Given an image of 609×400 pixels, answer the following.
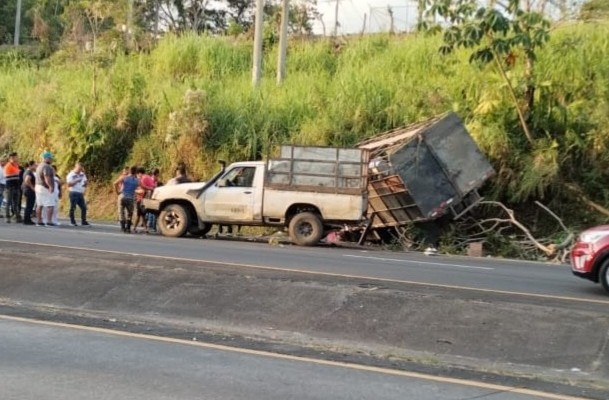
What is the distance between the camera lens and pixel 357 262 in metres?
14.0

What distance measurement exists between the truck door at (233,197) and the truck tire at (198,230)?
0.53m

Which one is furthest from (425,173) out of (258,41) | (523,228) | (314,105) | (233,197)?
(258,41)

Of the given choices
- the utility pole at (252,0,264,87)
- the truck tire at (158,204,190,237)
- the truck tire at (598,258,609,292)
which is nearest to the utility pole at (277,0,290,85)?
the utility pole at (252,0,264,87)

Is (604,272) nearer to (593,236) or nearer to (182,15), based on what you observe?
(593,236)

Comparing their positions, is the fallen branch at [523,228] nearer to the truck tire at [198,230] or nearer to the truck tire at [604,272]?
the truck tire at [198,230]

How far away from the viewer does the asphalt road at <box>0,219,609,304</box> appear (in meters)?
11.5

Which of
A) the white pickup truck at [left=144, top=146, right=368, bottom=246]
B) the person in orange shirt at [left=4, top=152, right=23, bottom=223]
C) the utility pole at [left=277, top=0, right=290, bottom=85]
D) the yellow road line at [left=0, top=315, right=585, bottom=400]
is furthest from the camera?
the utility pole at [left=277, top=0, right=290, bottom=85]

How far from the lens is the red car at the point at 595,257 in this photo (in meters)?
10.8

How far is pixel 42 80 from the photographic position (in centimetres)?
3353

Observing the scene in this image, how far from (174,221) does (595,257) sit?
33.9 ft

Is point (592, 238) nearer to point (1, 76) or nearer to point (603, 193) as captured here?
point (603, 193)

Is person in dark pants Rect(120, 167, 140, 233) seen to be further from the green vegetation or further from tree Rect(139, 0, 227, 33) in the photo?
tree Rect(139, 0, 227, 33)

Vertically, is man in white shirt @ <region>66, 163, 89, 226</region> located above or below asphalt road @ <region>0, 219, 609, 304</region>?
above

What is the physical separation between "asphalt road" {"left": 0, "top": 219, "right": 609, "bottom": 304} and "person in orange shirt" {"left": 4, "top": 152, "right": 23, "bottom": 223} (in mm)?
1562
